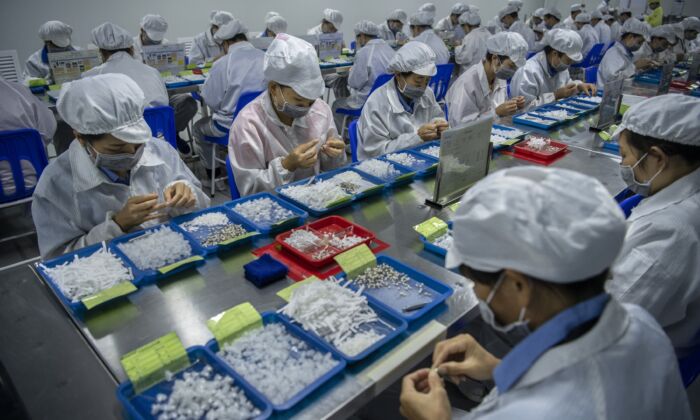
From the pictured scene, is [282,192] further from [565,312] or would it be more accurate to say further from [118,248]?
[565,312]

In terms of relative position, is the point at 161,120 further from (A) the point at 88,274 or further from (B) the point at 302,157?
(A) the point at 88,274

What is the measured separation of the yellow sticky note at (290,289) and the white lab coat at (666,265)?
0.98m

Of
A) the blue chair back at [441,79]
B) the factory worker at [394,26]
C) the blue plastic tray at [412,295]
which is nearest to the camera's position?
the blue plastic tray at [412,295]

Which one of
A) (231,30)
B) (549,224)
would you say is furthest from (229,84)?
(549,224)

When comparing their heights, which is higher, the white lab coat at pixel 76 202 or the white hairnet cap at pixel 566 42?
the white hairnet cap at pixel 566 42

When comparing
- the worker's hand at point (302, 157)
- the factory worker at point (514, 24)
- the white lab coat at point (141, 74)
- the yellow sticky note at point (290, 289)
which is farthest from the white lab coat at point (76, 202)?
the factory worker at point (514, 24)

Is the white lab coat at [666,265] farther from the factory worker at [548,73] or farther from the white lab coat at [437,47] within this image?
the white lab coat at [437,47]

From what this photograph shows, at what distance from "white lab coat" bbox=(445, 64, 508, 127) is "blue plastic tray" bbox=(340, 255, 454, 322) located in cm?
238

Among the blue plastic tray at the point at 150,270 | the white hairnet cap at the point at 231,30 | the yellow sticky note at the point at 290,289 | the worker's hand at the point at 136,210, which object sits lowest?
the yellow sticky note at the point at 290,289

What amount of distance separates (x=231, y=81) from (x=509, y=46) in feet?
7.95

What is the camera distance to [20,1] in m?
5.64

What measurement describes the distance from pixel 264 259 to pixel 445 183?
2.98 feet

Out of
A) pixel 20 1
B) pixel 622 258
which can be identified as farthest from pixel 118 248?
pixel 20 1

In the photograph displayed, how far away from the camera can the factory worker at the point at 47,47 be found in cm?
496
